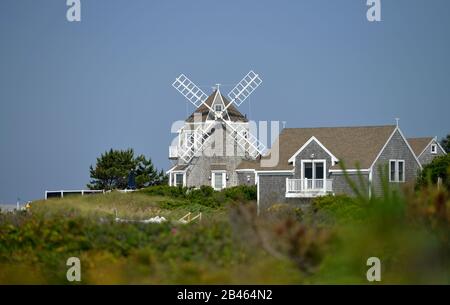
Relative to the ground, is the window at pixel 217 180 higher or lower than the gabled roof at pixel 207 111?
lower

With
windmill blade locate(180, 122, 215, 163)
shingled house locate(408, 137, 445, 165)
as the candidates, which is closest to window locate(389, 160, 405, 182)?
shingled house locate(408, 137, 445, 165)

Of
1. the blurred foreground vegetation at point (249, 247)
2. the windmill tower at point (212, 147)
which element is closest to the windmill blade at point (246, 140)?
the windmill tower at point (212, 147)

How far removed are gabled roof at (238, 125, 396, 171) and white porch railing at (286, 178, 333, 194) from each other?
0.91m

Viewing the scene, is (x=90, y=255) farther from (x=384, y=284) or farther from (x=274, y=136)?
(x=274, y=136)

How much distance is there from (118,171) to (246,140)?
8.28 meters

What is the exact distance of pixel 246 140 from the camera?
172ft

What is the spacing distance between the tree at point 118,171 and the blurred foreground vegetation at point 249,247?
43.4m

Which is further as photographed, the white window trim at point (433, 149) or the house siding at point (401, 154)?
the white window trim at point (433, 149)

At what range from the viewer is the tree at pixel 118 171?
5459 cm

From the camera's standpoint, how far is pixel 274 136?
46.0 m

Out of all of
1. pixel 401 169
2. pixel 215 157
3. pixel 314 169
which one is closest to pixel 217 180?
pixel 215 157

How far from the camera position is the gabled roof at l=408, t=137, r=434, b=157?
4897 cm

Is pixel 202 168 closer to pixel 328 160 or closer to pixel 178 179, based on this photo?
pixel 178 179

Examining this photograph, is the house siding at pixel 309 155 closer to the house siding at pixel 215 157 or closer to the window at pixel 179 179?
the house siding at pixel 215 157
